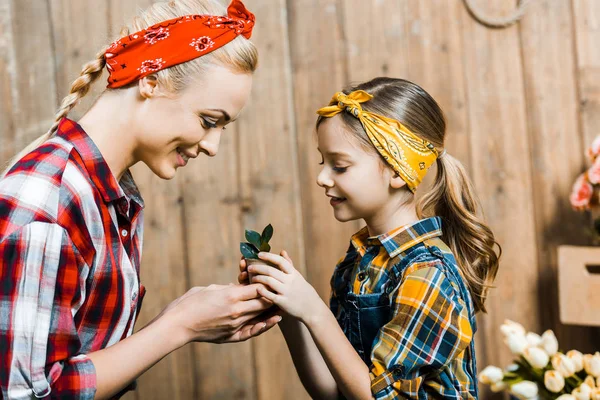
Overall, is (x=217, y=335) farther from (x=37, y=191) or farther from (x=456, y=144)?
(x=456, y=144)

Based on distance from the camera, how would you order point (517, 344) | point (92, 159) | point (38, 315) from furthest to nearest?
point (517, 344) → point (92, 159) → point (38, 315)

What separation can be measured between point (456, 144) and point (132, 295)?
1215mm

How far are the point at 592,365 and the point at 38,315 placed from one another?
39.1 inches

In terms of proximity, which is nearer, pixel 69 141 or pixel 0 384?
pixel 0 384

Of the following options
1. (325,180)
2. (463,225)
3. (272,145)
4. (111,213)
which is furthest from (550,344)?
(272,145)

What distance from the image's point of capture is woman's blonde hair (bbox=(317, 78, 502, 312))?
1.24 m

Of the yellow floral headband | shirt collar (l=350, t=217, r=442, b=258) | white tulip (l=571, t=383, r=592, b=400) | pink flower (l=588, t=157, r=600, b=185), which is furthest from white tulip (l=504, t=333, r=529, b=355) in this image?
pink flower (l=588, t=157, r=600, b=185)

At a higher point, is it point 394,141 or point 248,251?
point 394,141

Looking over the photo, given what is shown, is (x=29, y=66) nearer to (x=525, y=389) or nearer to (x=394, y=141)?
(x=394, y=141)

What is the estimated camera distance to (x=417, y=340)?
110 cm

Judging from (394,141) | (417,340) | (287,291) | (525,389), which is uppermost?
(394,141)

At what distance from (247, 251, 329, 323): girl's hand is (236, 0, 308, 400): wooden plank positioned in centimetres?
78

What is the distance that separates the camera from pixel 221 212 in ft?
6.30

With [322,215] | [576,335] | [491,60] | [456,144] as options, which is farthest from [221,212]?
[576,335]
